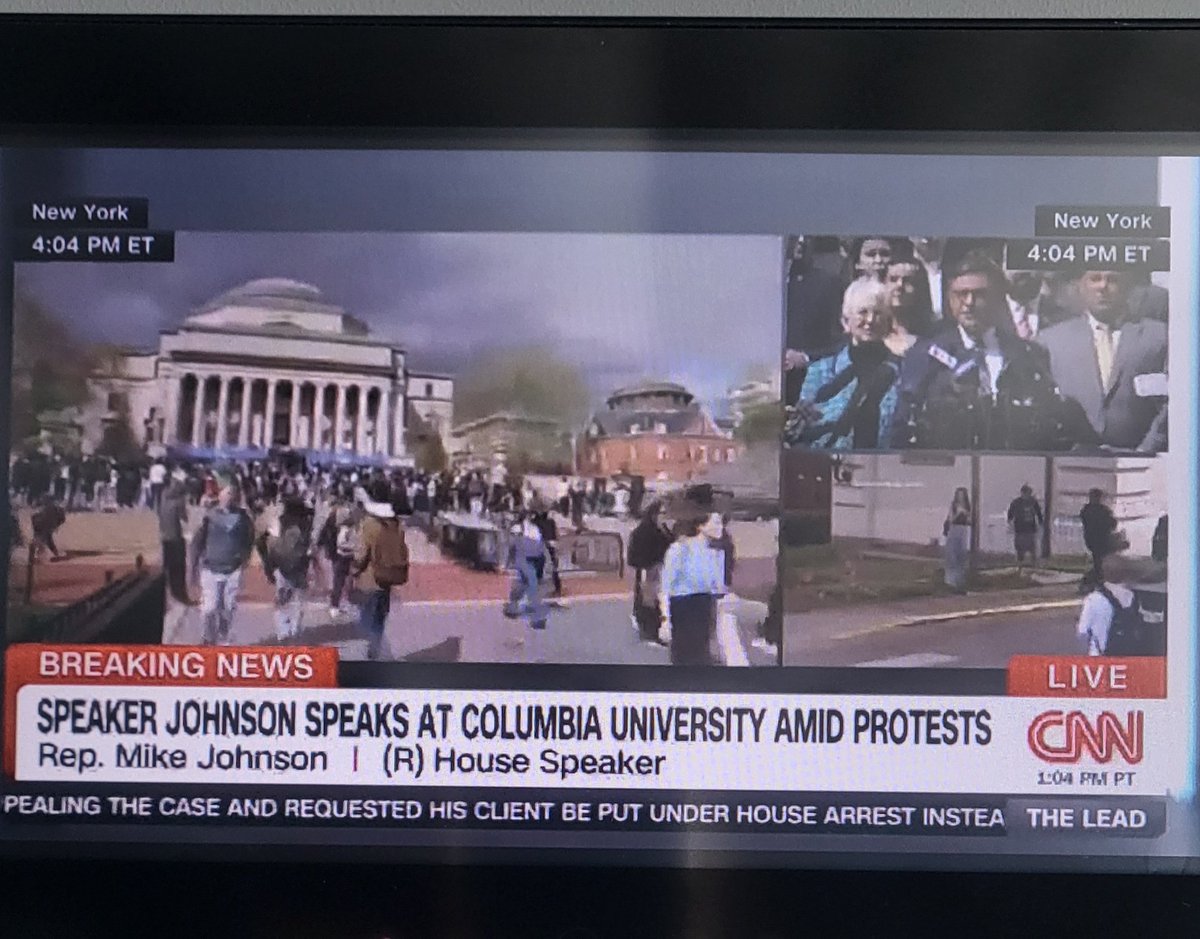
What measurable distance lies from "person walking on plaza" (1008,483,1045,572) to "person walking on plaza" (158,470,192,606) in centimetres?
63

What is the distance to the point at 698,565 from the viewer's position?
2.79 ft

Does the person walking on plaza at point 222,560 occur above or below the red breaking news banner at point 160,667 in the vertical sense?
above

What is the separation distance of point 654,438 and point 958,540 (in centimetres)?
25

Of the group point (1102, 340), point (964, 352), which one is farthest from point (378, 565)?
point (1102, 340)

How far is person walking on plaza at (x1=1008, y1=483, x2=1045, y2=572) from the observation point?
2.78ft

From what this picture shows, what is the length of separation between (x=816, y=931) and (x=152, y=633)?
552mm

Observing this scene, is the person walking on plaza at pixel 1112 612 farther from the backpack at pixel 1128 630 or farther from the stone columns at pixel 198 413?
the stone columns at pixel 198 413

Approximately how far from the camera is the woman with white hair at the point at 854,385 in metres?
0.85

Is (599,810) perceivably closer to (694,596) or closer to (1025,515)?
(694,596)

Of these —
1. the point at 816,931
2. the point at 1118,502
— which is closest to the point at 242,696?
the point at 816,931

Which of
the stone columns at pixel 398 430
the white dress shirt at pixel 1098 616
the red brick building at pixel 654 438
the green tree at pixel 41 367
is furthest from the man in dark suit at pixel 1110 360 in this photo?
the green tree at pixel 41 367

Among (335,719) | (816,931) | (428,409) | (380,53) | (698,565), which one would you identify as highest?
(380,53)

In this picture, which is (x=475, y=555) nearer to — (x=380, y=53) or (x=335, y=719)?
(x=335, y=719)
